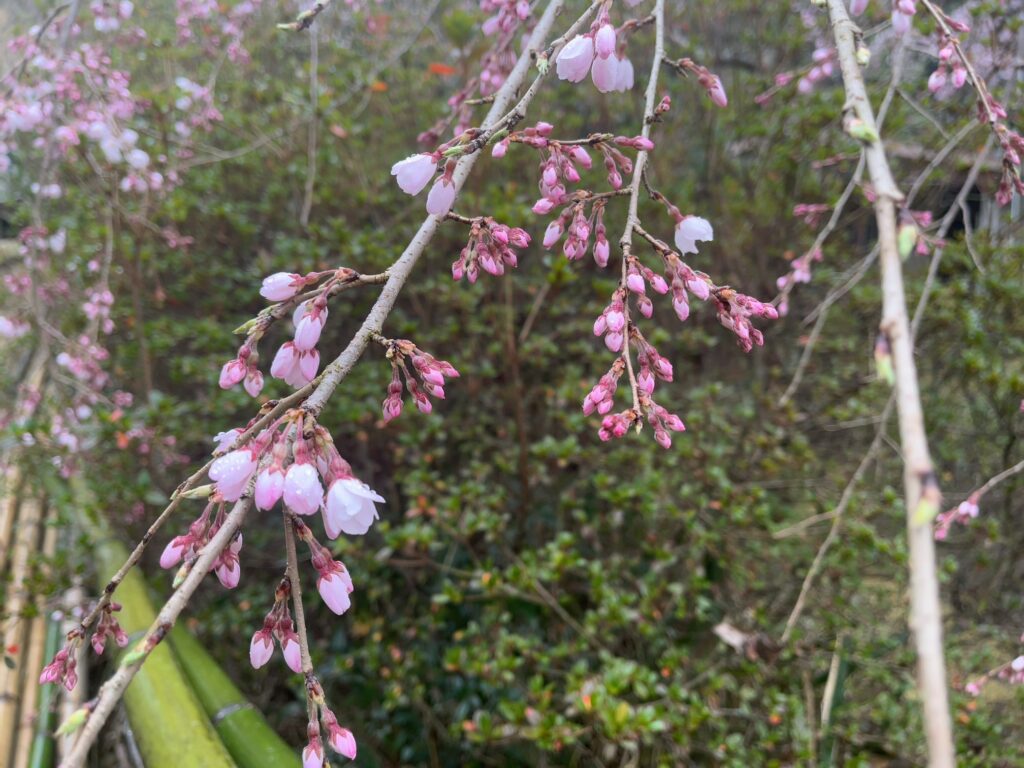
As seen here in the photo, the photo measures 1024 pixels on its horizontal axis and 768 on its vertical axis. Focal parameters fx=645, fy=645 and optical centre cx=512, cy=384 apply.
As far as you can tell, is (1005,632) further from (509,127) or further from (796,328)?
(509,127)

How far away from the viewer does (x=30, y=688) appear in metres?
1.87

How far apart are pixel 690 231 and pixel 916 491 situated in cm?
64

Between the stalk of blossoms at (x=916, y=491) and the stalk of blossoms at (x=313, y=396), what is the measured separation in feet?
1.46

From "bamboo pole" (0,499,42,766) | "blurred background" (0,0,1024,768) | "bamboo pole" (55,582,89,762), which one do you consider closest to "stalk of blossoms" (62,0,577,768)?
"bamboo pole" (55,582,89,762)

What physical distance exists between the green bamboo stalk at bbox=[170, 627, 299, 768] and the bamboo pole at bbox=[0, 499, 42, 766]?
528 millimetres

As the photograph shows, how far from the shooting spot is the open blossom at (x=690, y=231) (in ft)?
3.28

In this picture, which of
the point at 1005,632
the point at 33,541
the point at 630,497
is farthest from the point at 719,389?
the point at 33,541

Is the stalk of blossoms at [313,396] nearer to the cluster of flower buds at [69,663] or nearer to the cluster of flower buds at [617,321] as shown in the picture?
the cluster of flower buds at [69,663]

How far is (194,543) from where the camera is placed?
0.70 meters

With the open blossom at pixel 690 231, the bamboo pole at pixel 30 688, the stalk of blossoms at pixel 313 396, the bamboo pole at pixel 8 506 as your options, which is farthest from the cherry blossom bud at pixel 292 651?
the bamboo pole at pixel 8 506

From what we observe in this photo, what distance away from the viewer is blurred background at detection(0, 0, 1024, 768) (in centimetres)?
207

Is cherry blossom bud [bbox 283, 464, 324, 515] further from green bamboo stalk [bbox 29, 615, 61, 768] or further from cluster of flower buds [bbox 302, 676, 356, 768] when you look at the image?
green bamboo stalk [bbox 29, 615, 61, 768]

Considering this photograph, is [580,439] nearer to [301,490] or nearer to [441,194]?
[441,194]

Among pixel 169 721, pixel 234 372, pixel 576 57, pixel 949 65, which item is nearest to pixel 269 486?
pixel 234 372
